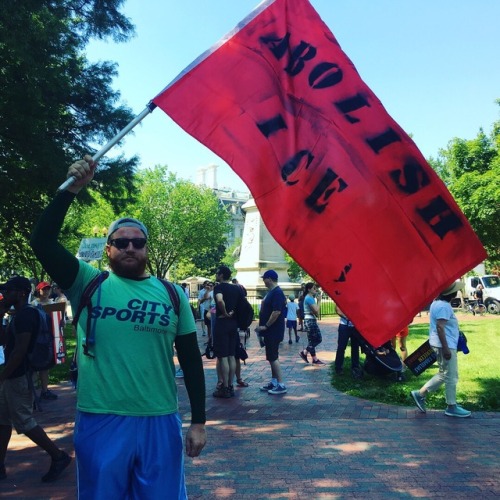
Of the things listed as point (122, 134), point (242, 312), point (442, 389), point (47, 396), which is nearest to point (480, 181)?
point (442, 389)

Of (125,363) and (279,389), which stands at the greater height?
(125,363)

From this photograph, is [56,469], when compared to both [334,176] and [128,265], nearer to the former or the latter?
[128,265]

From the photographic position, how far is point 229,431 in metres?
6.16

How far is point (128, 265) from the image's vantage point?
273 cm

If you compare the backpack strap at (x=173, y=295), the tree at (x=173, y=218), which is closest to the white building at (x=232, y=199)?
the tree at (x=173, y=218)

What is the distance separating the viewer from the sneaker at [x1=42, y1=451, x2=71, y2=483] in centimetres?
470

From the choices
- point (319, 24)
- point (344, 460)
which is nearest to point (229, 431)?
point (344, 460)

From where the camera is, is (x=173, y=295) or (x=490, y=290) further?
(x=490, y=290)

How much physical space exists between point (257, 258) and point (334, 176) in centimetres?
2148

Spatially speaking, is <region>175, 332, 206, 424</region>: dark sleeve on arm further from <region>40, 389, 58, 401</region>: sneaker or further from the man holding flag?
<region>40, 389, 58, 401</region>: sneaker

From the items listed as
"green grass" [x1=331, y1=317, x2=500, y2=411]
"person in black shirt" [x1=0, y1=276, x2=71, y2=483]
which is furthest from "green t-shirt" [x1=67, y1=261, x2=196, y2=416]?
"green grass" [x1=331, y1=317, x2=500, y2=411]

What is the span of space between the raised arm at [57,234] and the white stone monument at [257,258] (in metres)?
21.8

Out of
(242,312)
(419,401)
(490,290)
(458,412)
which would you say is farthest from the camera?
(490,290)

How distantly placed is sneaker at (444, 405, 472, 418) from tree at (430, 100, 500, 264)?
18813 mm
